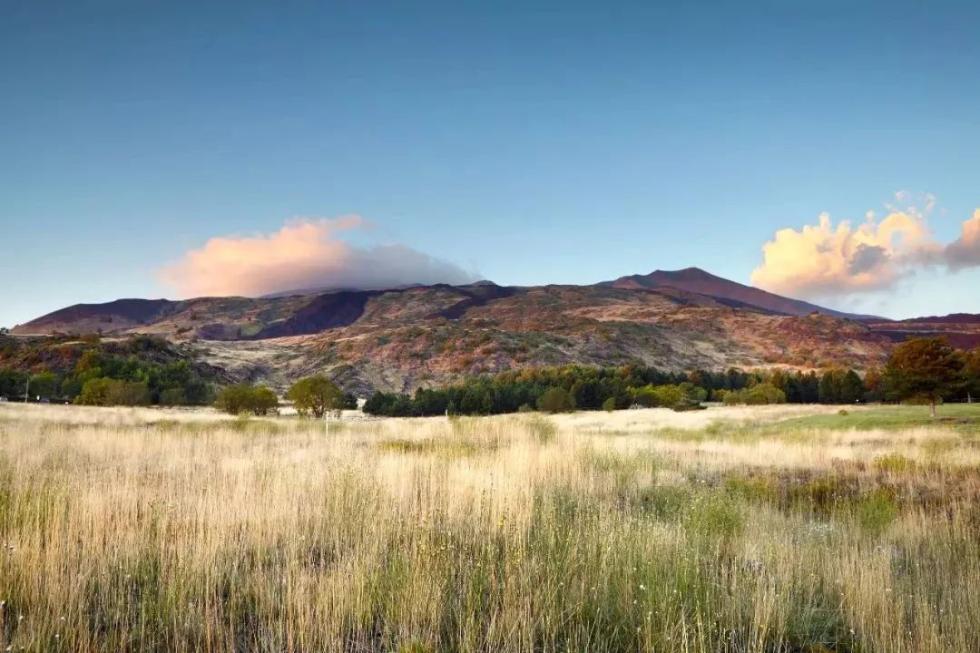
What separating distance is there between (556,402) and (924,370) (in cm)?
5489

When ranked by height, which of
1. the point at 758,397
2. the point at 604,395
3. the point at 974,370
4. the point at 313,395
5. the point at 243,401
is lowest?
the point at 758,397

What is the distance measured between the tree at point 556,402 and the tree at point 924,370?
52.1 meters

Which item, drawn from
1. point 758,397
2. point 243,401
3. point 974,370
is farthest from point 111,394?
point 758,397

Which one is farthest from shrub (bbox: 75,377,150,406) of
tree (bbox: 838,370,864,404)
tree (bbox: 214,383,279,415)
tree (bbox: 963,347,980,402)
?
tree (bbox: 838,370,864,404)

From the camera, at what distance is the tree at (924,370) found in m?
31.7

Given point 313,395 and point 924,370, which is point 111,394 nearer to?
point 313,395

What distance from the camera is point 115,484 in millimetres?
7402

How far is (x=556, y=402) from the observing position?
84.0 m

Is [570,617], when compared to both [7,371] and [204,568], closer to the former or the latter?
[204,568]

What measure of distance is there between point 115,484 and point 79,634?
4.33m

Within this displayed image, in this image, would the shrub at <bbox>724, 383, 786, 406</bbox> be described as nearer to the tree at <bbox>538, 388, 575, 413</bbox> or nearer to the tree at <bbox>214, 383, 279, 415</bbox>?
the tree at <bbox>538, 388, 575, 413</bbox>

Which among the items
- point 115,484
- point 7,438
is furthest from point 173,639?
point 7,438

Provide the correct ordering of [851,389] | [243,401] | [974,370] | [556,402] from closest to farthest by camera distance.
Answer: [243,401]
[974,370]
[556,402]
[851,389]

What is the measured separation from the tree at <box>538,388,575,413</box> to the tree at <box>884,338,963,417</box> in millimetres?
52102
